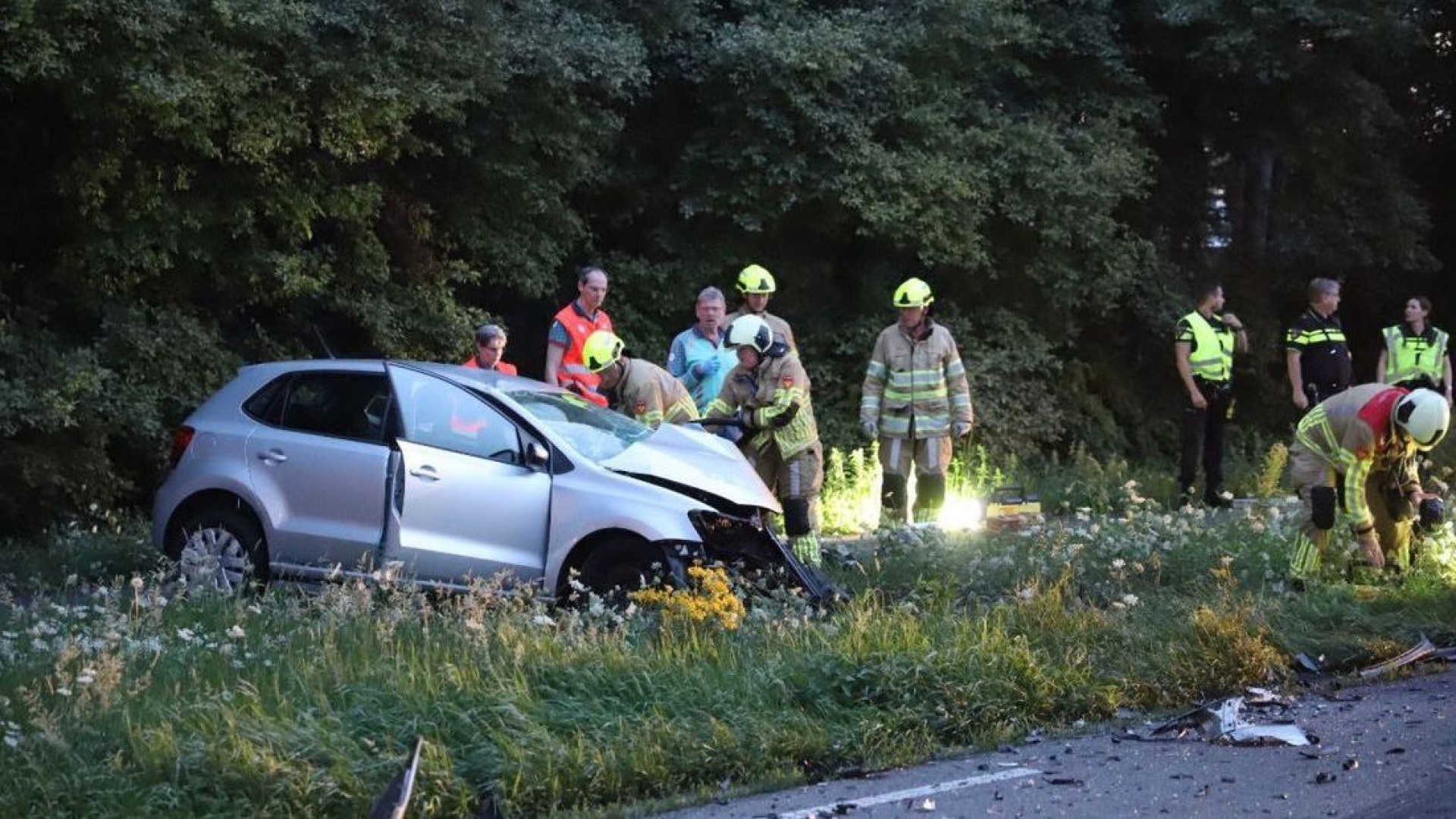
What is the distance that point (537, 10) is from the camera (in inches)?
622

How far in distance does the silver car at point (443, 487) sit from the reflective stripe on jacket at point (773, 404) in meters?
0.94

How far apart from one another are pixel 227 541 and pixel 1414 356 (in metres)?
10.9

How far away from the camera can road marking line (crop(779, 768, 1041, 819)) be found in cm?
646

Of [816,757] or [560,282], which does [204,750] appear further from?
[560,282]

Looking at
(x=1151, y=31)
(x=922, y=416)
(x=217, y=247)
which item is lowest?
(x=922, y=416)

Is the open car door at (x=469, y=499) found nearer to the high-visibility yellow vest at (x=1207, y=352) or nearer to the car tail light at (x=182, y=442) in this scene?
the car tail light at (x=182, y=442)

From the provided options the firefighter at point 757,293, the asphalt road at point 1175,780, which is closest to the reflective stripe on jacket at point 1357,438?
the asphalt road at point 1175,780

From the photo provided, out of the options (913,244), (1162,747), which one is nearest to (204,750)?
(1162,747)

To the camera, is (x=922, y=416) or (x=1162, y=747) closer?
(x=1162, y=747)

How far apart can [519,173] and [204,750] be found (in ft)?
33.4

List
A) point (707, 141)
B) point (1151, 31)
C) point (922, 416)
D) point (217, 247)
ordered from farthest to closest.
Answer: point (1151, 31) → point (707, 141) → point (217, 247) → point (922, 416)

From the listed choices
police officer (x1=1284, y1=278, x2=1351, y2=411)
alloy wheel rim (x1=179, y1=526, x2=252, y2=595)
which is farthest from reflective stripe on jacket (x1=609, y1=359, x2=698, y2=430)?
police officer (x1=1284, y1=278, x2=1351, y2=411)

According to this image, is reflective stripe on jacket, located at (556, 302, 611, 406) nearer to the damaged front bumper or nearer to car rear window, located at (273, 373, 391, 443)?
car rear window, located at (273, 373, 391, 443)

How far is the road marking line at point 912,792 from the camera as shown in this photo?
646 centimetres
